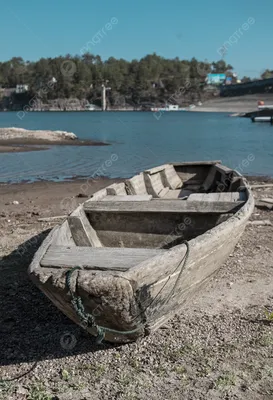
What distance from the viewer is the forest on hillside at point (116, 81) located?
536ft

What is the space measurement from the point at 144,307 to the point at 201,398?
3.16 ft

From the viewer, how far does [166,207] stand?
7270 millimetres

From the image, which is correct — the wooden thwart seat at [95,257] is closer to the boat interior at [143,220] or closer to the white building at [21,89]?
the boat interior at [143,220]

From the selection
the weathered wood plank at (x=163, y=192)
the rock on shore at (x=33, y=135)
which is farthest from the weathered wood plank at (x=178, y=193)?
the rock on shore at (x=33, y=135)

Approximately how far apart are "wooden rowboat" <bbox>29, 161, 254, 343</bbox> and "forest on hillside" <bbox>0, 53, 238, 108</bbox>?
498 feet

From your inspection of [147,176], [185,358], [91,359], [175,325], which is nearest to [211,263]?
[175,325]

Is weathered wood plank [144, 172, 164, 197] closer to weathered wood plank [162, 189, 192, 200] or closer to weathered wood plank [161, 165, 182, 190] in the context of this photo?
weathered wood plank [162, 189, 192, 200]

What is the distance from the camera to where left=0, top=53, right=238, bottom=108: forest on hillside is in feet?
536

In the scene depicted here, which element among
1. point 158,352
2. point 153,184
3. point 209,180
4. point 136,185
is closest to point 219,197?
point 136,185

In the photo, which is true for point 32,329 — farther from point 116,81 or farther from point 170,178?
point 116,81

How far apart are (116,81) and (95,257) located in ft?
556

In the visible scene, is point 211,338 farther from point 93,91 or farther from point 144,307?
point 93,91

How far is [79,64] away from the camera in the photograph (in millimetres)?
172750

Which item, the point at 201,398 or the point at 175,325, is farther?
the point at 175,325
